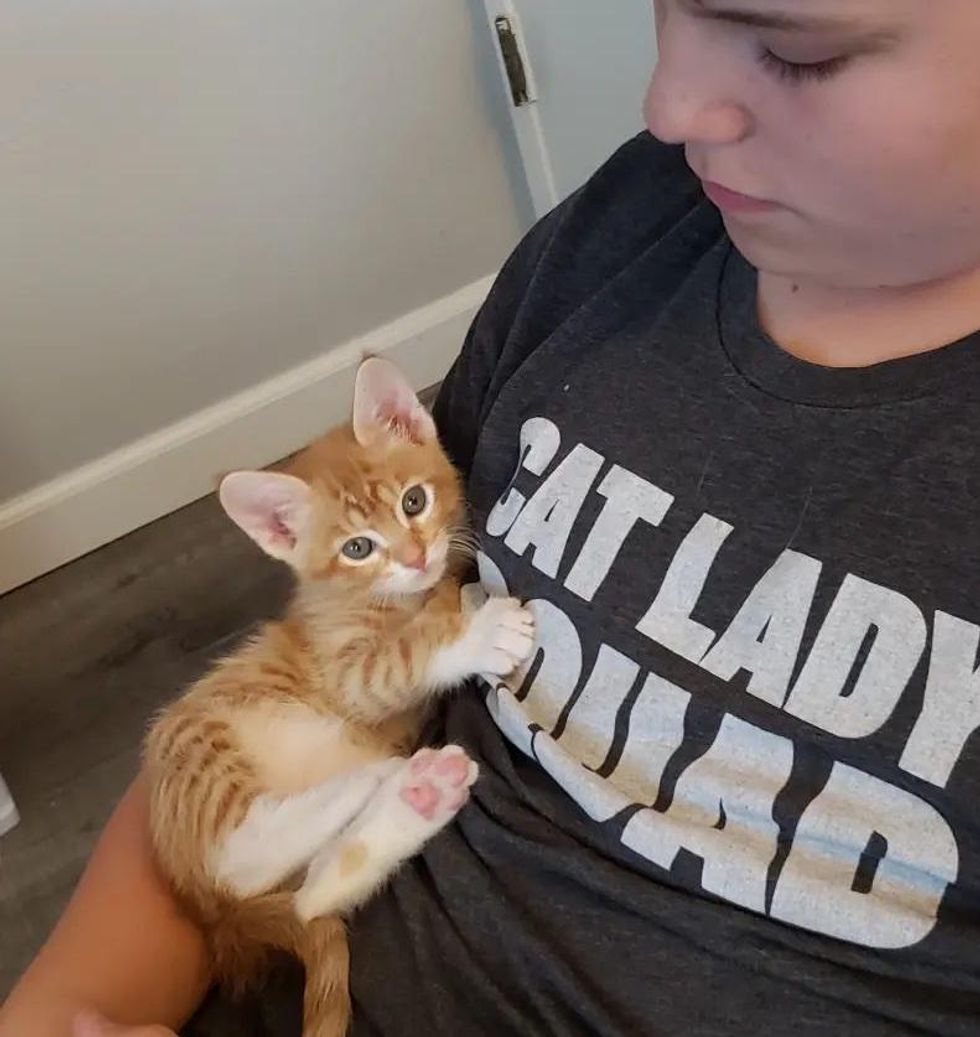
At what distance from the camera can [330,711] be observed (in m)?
1.10

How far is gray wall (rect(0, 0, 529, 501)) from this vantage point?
70.5 inches

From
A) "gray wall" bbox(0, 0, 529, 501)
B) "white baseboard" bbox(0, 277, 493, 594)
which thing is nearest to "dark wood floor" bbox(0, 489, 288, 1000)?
"white baseboard" bbox(0, 277, 493, 594)

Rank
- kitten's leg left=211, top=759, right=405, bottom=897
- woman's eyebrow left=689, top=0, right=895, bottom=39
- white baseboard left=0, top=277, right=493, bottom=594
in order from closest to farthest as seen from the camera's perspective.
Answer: woman's eyebrow left=689, top=0, right=895, bottom=39, kitten's leg left=211, top=759, right=405, bottom=897, white baseboard left=0, top=277, right=493, bottom=594

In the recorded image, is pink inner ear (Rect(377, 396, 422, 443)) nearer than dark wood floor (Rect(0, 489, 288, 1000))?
Yes

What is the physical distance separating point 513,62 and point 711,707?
4.78ft

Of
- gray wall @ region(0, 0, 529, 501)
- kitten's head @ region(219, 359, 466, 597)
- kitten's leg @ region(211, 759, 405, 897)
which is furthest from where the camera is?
gray wall @ region(0, 0, 529, 501)

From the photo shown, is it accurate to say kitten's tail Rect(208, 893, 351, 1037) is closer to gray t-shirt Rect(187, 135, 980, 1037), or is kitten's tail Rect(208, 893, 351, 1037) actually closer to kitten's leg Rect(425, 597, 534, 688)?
gray t-shirt Rect(187, 135, 980, 1037)

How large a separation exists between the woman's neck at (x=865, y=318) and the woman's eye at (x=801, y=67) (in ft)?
0.54

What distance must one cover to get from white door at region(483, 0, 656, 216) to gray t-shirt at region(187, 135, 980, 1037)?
87 cm

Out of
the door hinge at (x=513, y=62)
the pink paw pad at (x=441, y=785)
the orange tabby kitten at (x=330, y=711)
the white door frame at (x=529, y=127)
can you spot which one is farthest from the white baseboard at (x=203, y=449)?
the pink paw pad at (x=441, y=785)

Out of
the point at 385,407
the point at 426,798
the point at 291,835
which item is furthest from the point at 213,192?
the point at 426,798

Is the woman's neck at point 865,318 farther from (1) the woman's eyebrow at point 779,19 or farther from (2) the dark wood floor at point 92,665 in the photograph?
(2) the dark wood floor at point 92,665

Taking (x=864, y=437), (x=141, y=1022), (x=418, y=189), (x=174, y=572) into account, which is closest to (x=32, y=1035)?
(x=141, y=1022)

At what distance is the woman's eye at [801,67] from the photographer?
0.62 metres
